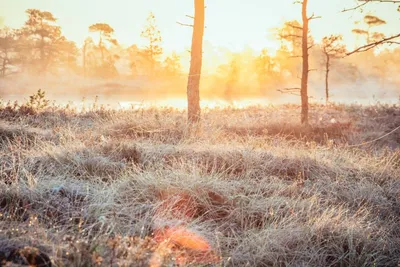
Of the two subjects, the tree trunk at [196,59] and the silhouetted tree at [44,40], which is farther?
the silhouetted tree at [44,40]

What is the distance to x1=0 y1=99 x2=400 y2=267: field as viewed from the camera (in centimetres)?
255

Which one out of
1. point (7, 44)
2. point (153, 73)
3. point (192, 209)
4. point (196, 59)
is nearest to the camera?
point (192, 209)

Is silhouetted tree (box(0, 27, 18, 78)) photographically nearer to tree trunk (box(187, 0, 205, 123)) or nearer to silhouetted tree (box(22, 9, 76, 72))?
silhouetted tree (box(22, 9, 76, 72))

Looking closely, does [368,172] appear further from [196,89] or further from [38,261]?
[38,261]

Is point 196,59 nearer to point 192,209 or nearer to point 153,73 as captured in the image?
point 192,209

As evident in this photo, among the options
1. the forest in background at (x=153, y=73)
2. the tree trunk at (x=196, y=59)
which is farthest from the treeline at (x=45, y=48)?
the tree trunk at (x=196, y=59)

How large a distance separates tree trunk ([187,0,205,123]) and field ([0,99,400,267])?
11.0 ft

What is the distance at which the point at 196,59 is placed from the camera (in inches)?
381

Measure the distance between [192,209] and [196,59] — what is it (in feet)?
21.1

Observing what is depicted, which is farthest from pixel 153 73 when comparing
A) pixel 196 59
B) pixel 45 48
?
pixel 196 59

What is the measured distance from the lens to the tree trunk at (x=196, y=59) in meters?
9.66

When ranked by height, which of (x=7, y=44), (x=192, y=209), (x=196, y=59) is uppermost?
(x=7, y=44)

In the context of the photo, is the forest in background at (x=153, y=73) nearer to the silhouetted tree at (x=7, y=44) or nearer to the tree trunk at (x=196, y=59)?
the silhouetted tree at (x=7, y=44)

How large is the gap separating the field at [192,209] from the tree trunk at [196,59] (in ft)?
11.0
